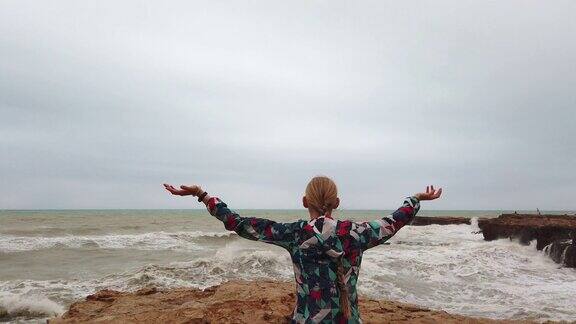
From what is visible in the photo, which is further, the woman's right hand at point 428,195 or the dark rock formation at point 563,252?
the dark rock formation at point 563,252

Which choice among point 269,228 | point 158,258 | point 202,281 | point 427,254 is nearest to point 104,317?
point 269,228

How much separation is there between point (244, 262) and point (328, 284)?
1123 centimetres

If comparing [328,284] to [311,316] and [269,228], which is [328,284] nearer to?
[311,316]

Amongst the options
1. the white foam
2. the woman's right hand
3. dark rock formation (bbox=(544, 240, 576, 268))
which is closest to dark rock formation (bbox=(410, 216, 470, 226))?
dark rock formation (bbox=(544, 240, 576, 268))

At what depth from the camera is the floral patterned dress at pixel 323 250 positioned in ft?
8.52

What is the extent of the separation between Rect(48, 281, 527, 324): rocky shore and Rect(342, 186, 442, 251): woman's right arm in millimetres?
3441

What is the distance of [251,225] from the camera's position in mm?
2805

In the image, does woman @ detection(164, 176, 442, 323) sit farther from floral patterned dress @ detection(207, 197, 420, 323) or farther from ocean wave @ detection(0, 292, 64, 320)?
ocean wave @ detection(0, 292, 64, 320)

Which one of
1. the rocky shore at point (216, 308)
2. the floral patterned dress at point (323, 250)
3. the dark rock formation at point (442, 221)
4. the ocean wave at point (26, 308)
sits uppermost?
the floral patterned dress at point (323, 250)

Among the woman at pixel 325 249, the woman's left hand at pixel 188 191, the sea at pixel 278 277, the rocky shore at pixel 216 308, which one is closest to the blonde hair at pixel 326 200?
the woman at pixel 325 249

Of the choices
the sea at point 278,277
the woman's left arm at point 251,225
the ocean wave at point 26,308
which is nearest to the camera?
the woman's left arm at point 251,225

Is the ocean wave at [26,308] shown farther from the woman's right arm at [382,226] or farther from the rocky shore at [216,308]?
the woman's right arm at [382,226]

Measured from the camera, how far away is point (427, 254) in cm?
1931

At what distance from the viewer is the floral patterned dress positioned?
2.60 meters
